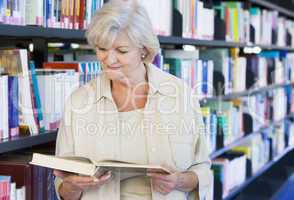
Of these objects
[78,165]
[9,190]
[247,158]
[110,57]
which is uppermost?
[110,57]

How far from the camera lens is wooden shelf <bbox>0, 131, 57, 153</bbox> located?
1602 mm

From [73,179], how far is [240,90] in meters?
2.58

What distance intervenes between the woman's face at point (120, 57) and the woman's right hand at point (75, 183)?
300 millimetres

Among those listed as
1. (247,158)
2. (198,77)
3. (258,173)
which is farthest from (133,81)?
(258,173)

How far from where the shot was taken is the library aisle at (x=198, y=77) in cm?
169

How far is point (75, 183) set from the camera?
4.93 feet

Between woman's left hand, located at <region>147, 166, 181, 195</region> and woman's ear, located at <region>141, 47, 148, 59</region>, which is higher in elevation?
woman's ear, located at <region>141, 47, 148, 59</region>

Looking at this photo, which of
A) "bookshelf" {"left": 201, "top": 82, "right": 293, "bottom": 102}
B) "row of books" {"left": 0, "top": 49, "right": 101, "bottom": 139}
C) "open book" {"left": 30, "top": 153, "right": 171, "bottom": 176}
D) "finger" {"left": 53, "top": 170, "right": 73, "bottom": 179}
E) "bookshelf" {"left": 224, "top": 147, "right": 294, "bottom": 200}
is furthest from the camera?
"bookshelf" {"left": 224, "top": 147, "right": 294, "bottom": 200}

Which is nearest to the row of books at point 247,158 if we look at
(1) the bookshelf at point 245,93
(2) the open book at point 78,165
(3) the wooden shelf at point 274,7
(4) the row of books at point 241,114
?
(4) the row of books at point 241,114

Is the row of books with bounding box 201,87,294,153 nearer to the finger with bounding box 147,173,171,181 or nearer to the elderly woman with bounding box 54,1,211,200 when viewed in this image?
the elderly woman with bounding box 54,1,211,200

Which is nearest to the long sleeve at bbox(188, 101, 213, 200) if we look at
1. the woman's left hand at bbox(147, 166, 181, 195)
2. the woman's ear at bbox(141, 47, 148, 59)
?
the woman's left hand at bbox(147, 166, 181, 195)

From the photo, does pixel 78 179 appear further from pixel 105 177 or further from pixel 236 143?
pixel 236 143

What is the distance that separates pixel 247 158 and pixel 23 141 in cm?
270

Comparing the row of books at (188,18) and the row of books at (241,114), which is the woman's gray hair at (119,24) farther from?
the row of books at (241,114)
